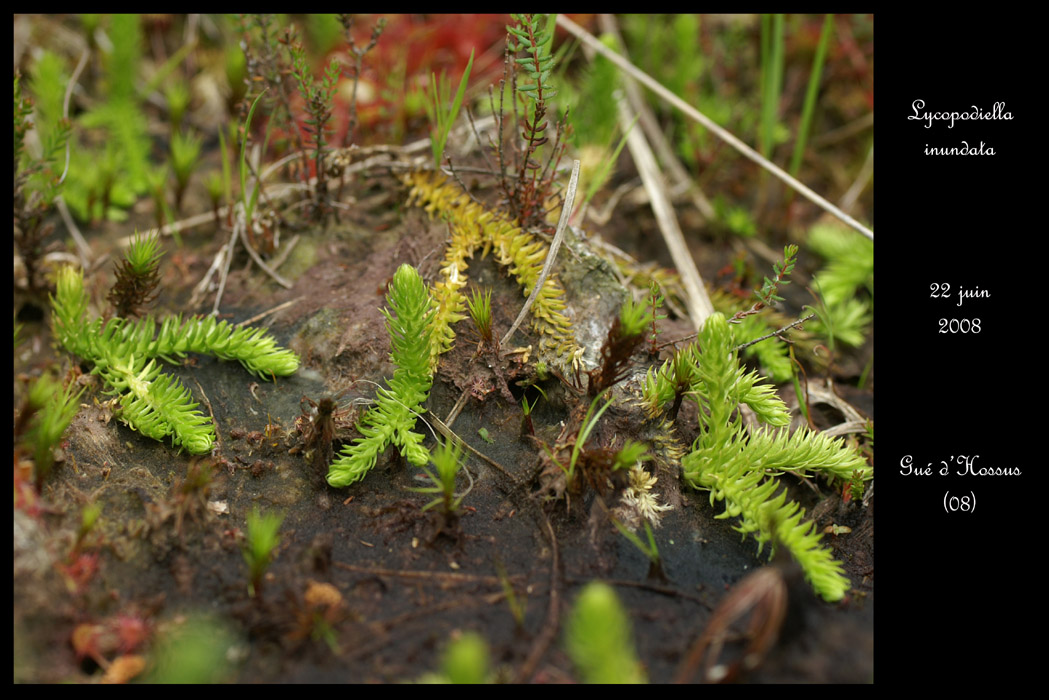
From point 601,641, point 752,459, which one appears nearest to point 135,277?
point 601,641

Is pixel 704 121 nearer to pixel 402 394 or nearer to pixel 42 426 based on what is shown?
pixel 402 394

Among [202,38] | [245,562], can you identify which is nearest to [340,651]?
[245,562]

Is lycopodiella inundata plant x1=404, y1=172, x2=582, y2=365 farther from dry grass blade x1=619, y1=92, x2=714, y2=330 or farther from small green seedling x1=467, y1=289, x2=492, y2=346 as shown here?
dry grass blade x1=619, y1=92, x2=714, y2=330

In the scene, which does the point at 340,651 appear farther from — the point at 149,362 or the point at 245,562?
the point at 149,362

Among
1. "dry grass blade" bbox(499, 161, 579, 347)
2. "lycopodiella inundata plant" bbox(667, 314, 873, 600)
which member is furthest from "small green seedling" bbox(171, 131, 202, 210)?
"lycopodiella inundata plant" bbox(667, 314, 873, 600)

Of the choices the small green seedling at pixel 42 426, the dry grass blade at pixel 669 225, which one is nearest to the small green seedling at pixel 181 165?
the small green seedling at pixel 42 426

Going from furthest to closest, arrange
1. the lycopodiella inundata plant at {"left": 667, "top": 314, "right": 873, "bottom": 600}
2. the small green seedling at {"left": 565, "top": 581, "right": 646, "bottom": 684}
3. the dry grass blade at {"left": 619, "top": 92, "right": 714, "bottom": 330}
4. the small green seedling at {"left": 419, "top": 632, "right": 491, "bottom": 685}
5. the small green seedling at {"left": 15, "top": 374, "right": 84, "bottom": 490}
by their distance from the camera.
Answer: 1. the dry grass blade at {"left": 619, "top": 92, "right": 714, "bottom": 330}
2. the lycopodiella inundata plant at {"left": 667, "top": 314, "right": 873, "bottom": 600}
3. the small green seedling at {"left": 15, "top": 374, "right": 84, "bottom": 490}
4. the small green seedling at {"left": 419, "top": 632, "right": 491, "bottom": 685}
5. the small green seedling at {"left": 565, "top": 581, "right": 646, "bottom": 684}

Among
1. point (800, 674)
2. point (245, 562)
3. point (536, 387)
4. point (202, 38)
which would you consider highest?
point (202, 38)
